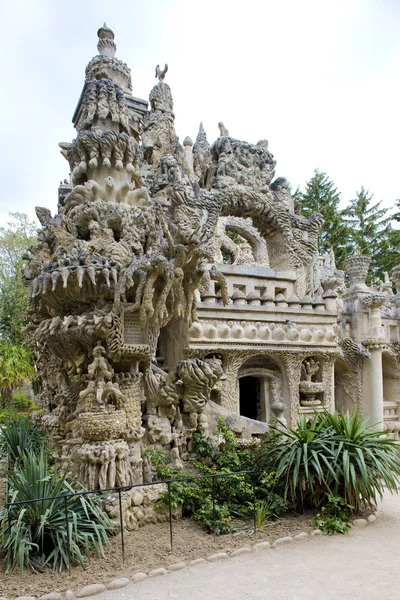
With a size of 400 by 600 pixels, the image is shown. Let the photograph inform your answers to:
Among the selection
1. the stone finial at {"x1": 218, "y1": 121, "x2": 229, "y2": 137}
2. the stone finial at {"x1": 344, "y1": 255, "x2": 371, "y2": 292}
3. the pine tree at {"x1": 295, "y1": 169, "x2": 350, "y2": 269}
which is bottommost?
the stone finial at {"x1": 344, "y1": 255, "x2": 371, "y2": 292}

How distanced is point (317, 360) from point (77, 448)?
24.7 ft

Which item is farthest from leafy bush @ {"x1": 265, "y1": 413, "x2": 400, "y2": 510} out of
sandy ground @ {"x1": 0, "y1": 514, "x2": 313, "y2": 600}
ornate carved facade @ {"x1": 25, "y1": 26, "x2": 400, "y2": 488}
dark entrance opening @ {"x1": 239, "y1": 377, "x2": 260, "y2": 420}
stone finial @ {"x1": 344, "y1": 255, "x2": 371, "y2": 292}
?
stone finial @ {"x1": 344, "y1": 255, "x2": 371, "y2": 292}

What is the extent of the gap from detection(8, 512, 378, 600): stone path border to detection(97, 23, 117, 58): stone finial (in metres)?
9.13

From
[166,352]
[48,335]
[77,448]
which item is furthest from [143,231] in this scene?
Answer: [77,448]

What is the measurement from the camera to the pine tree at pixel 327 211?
31578 millimetres

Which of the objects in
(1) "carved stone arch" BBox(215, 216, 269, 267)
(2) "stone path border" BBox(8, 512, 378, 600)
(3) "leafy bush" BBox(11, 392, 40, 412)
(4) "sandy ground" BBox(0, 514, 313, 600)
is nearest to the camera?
(2) "stone path border" BBox(8, 512, 378, 600)

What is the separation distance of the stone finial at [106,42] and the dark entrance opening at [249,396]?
8780 mm

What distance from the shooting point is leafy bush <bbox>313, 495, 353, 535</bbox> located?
6242mm

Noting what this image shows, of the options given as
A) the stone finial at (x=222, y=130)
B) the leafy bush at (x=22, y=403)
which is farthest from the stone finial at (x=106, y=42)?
the leafy bush at (x=22, y=403)

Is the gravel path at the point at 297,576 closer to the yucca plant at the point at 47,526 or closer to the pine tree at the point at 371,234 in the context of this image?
the yucca plant at the point at 47,526

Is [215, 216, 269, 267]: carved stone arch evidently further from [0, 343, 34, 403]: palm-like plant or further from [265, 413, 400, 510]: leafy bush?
[0, 343, 34, 403]: palm-like plant

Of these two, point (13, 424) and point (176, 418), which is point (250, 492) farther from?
point (13, 424)

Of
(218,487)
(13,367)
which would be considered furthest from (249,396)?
(13,367)

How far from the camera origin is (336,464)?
648 cm
